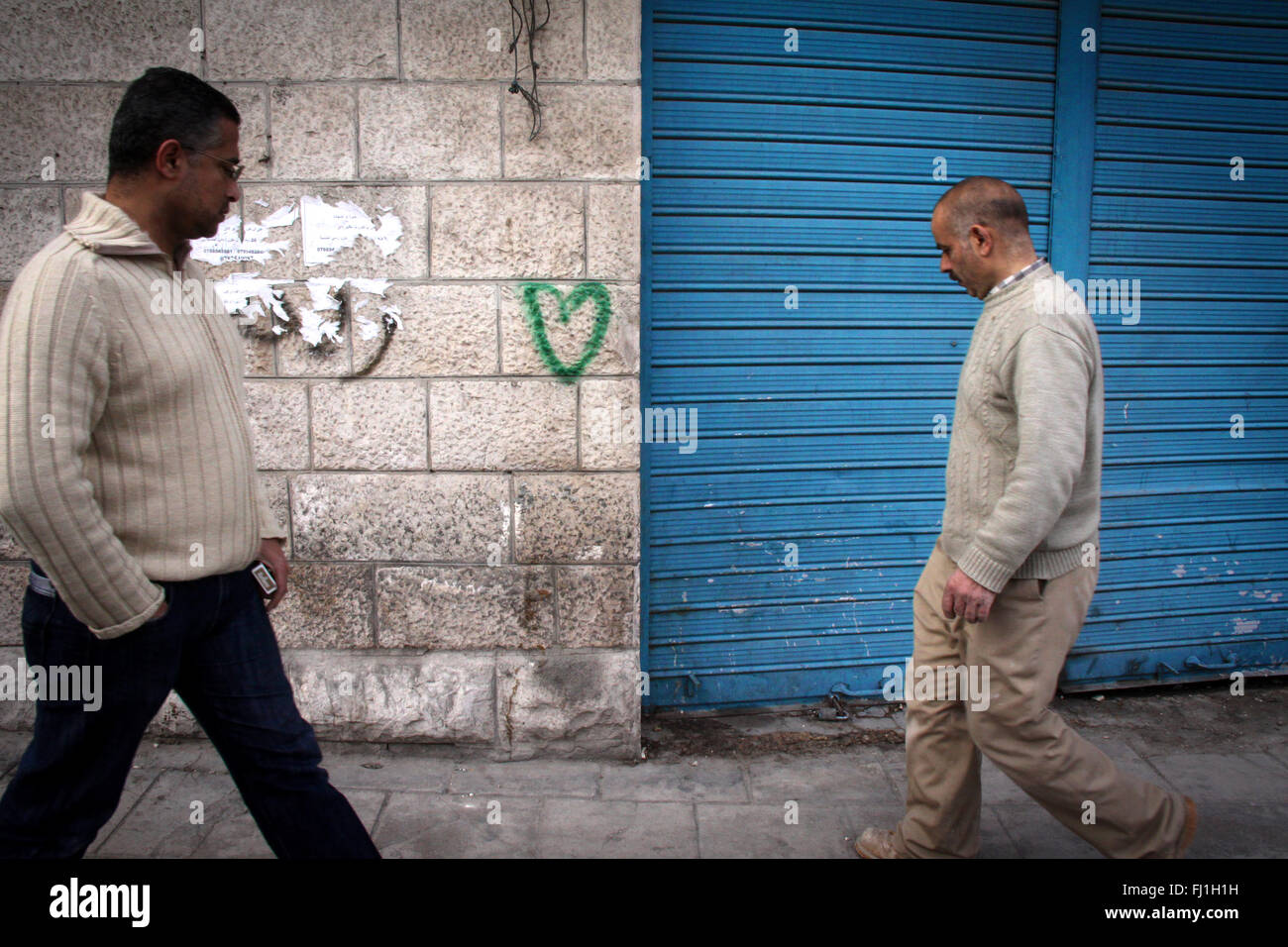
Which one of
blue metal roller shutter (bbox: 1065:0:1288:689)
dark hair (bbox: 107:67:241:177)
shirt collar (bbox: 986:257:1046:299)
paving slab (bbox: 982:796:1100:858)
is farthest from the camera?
blue metal roller shutter (bbox: 1065:0:1288:689)

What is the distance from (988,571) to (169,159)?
209 centimetres

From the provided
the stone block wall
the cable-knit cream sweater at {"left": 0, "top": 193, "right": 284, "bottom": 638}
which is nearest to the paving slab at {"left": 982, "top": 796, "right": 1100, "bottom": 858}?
the stone block wall

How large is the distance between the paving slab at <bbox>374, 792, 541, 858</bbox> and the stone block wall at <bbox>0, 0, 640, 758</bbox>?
0.34 m

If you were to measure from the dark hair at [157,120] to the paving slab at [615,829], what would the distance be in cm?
221

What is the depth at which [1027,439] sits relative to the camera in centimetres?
235

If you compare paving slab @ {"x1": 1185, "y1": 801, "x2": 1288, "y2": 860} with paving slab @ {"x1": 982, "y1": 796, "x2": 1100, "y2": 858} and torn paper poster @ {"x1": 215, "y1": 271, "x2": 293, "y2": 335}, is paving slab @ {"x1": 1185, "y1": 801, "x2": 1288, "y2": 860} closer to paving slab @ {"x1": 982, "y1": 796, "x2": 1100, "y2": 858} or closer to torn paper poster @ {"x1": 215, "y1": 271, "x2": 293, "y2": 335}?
paving slab @ {"x1": 982, "y1": 796, "x2": 1100, "y2": 858}

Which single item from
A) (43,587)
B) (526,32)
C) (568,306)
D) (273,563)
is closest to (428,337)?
(568,306)

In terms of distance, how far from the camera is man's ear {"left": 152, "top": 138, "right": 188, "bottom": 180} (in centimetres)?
208

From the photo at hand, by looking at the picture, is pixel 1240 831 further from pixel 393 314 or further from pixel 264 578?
pixel 393 314

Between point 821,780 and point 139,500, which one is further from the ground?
point 139,500

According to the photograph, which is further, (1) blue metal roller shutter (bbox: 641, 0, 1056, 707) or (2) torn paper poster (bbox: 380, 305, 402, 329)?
(1) blue metal roller shutter (bbox: 641, 0, 1056, 707)

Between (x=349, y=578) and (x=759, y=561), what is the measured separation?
157cm

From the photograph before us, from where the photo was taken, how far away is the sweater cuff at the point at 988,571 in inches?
94.7

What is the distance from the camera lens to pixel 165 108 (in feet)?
6.83
